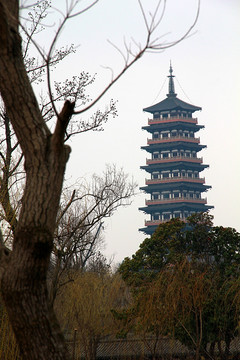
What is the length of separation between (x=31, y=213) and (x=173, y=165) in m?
70.7

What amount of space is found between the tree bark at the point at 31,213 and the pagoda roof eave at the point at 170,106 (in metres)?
72.5

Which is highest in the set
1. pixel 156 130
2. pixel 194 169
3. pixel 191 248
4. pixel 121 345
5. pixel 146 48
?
pixel 156 130

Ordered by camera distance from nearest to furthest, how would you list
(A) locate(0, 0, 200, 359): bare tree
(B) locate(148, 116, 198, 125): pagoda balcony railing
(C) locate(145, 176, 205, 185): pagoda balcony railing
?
(A) locate(0, 0, 200, 359): bare tree
(C) locate(145, 176, 205, 185): pagoda balcony railing
(B) locate(148, 116, 198, 125): pagoda balcony railing

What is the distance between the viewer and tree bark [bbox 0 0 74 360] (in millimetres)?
2877

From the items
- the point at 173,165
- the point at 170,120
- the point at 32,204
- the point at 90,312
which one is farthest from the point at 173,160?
the point at 32,204

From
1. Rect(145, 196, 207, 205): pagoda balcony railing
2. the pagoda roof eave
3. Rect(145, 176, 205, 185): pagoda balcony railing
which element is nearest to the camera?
Rect(145, 196, 207, 205): pagoda balcony railing

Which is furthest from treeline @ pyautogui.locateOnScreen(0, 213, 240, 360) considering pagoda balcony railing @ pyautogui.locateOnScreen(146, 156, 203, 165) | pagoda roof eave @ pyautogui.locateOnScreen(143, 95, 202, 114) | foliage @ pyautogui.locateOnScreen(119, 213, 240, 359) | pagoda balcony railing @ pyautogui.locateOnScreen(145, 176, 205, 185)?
pagoda roof eave @ pyautogui.locateOnScreen(143, 95, 202, 114)

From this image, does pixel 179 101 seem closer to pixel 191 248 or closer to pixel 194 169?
pixel 194 169

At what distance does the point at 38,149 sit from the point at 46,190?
23 cm

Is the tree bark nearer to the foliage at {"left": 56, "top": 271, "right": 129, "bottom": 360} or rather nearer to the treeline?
the treeline

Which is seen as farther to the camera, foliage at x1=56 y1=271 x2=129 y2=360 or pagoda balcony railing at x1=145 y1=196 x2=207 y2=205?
pagoda balcony railing at x1=145 y1=196 x2=207 y2=205

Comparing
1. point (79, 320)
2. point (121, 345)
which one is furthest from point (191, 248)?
point (79, 320)

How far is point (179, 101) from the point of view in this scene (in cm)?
7750

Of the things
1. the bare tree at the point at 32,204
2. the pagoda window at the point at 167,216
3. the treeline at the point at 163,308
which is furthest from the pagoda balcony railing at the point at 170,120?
the bare tree at the point at 32,204
